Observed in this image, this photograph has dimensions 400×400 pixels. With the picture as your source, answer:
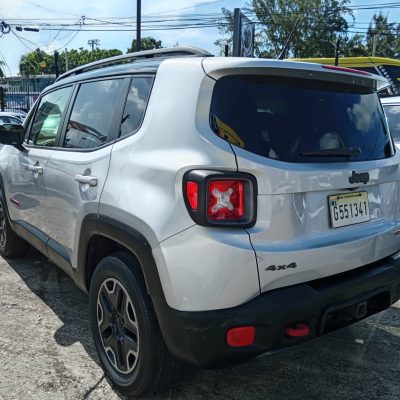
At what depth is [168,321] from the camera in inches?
86.2

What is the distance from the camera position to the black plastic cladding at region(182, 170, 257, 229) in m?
2.07

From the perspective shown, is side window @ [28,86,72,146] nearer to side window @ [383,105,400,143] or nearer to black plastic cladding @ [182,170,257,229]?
black plastic cladding @ [182,170,257,229]

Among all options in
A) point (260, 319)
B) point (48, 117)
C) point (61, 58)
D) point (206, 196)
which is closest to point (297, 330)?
point (260, 319)

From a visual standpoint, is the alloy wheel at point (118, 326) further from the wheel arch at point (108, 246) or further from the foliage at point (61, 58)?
the foliage at point (61, 58)

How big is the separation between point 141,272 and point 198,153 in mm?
718

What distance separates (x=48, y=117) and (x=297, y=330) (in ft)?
9.18

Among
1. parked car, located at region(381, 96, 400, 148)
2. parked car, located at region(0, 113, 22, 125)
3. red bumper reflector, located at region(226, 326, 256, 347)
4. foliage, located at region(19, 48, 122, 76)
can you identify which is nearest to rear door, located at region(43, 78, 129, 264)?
red bumper reflector, located at region(226, 326, 256, 347)

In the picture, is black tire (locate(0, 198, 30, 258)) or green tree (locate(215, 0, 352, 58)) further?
green tree (locate(215, 0, 352, 58))

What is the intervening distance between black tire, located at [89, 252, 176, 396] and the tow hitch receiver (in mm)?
813

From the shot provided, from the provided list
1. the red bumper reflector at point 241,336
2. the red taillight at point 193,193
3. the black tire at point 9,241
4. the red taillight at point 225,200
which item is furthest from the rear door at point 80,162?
the black tire at point 9,241

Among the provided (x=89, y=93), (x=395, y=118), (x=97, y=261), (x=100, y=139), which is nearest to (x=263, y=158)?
(x=100, y=139)

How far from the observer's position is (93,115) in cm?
311

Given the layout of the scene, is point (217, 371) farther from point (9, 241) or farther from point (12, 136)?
point (9, 241)

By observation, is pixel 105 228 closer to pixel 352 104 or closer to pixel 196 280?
pixel 196 280
